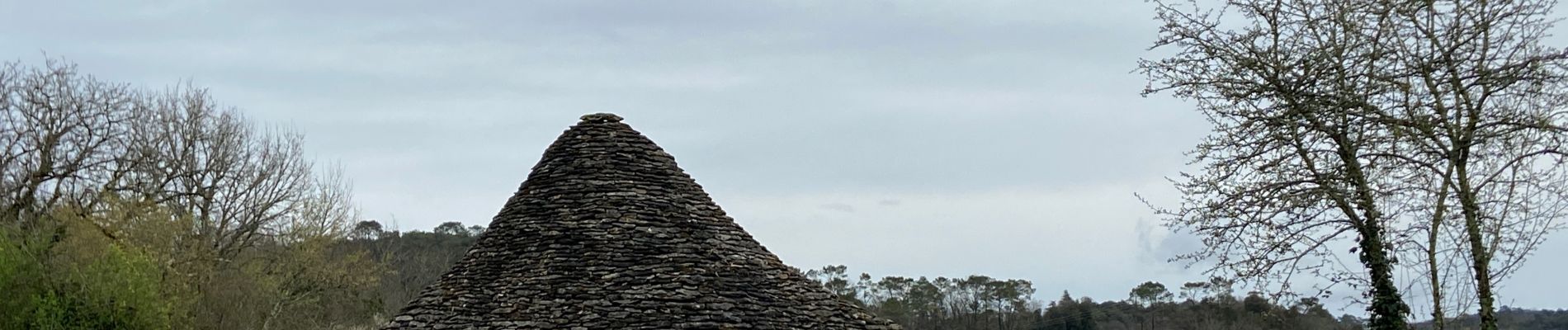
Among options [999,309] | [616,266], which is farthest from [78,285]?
[999,309]

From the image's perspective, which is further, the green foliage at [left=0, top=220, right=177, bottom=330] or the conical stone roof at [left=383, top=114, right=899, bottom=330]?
the green foliage at [left=0, top=220, right=177, bottom=330]

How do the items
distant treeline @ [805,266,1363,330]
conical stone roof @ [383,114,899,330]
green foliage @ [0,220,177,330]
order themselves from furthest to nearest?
distant treeline @ [805,266,1363,330] → green foliage @ [0,220,177,330] → conical stone roof @ [383,114,899,330]

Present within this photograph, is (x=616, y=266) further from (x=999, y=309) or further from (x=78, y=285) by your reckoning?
(x=999, y=309)

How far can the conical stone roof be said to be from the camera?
12875 millimetres

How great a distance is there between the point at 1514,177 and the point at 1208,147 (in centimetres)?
248

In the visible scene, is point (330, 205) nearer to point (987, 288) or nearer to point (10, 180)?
point (10, 180)

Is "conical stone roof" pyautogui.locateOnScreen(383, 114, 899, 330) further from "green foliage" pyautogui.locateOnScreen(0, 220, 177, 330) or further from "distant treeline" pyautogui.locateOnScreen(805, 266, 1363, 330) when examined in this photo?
"distant treeline" pyautogui.locateOnScreen(805, 266, 1363, 330)

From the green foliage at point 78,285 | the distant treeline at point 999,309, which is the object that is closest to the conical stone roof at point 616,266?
the green foliage at point 78,285

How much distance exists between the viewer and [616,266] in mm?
13352

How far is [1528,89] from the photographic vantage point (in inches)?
416

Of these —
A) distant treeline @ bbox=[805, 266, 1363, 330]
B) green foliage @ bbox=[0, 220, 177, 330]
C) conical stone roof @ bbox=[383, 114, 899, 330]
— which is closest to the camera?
conical stone roof @ bbox=[383, 114, 899, 330]

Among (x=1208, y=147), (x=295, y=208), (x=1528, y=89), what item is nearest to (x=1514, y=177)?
(x=1528, y=89)

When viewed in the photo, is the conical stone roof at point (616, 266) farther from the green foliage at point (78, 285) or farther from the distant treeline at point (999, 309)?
Result: the distant treeline at point (999, 309)

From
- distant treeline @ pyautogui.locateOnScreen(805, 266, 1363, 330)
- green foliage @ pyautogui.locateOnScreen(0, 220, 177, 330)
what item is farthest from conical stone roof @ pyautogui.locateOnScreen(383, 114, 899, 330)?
distant treeline @ pyautogui.locateOnScreen(805, 266, 1363, 330)
